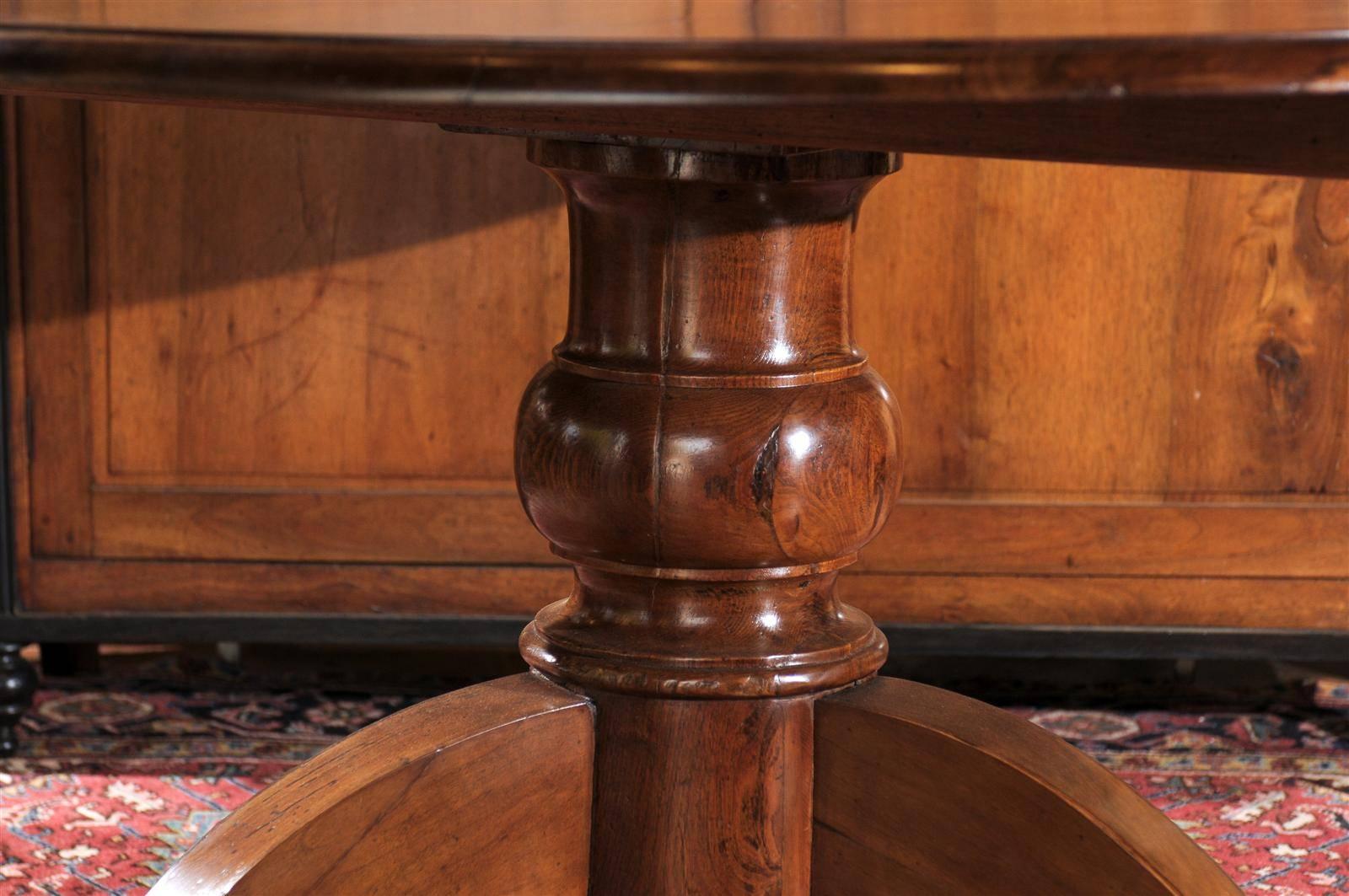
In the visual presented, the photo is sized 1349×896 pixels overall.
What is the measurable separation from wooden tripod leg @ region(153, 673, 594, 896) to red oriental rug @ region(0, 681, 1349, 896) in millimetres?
504

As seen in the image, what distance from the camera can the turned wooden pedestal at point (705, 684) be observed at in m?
0.56

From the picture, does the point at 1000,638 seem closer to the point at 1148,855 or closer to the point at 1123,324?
the point at 1123,324

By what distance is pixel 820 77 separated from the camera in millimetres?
308

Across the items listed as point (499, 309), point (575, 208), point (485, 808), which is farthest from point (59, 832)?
point (575, 208)

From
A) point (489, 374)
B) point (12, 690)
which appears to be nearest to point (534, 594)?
point (489, 374)

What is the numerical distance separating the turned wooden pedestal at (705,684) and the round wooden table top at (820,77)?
7.3 inches

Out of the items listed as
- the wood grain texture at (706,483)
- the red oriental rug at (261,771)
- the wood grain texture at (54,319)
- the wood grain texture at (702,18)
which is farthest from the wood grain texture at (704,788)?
the wood grain texture at (54,319)

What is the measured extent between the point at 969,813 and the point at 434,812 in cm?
20

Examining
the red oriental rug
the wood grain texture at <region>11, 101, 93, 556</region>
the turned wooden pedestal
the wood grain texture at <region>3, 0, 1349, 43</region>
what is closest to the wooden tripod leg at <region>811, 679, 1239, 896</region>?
the turned wooden pedestal

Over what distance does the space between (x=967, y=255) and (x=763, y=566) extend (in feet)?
2.17

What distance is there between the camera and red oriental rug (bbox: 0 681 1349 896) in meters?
1.07

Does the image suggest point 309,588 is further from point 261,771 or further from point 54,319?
point 54,319

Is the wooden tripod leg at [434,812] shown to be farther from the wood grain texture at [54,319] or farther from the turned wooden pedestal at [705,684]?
the wood grain texture at [54,319]

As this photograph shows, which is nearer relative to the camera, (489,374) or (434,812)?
(434,812)
